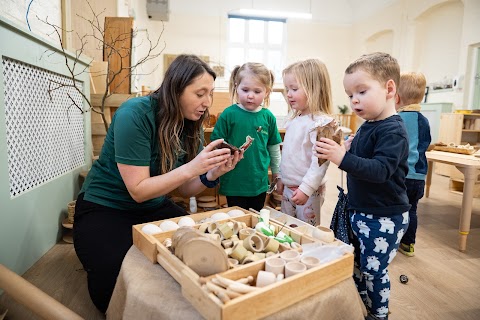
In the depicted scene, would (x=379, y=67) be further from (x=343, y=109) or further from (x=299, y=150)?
(x=343, y=109)

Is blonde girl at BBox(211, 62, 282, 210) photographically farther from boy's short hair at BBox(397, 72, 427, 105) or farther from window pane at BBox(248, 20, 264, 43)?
window pane at BBox(248, 20, 264, 43)

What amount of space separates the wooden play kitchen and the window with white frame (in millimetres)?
10453

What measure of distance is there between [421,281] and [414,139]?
3.33 ft

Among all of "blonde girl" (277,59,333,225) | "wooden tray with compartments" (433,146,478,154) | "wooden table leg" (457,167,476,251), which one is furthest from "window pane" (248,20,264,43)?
"blonde girl" (277,59,333,225)

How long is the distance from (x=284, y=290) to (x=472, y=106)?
768 cm

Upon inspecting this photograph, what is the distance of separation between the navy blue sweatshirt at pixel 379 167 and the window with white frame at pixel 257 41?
10060 mm

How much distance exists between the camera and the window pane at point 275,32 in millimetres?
11148

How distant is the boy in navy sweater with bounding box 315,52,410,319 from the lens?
127cm

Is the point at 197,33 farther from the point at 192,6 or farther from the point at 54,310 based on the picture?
the point at 54,310

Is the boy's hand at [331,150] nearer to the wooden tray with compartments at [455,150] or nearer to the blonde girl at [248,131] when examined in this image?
the blonde girl at [248,131]

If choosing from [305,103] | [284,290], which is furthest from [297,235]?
[305,103]

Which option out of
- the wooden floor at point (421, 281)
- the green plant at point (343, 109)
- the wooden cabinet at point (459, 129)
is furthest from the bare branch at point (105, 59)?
the green plant at point (343, 109)

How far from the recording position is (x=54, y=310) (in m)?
1.15

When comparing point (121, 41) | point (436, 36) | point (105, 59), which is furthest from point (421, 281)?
point (436, 36)
